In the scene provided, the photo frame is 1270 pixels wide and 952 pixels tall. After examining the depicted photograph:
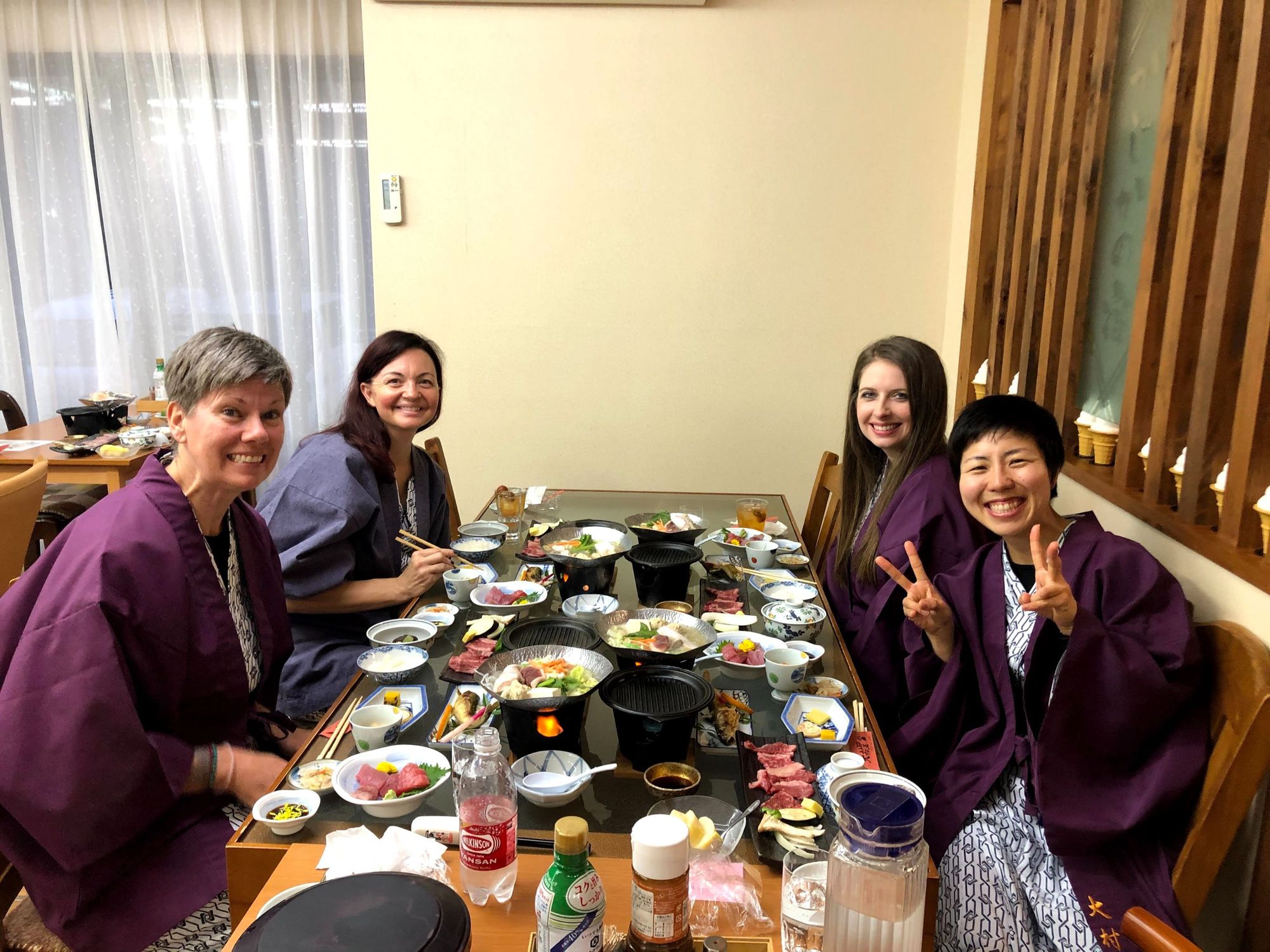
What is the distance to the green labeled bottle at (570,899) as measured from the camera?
0.80 m

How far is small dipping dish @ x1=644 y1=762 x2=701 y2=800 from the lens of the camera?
117 cm

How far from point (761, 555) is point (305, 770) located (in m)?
1.33

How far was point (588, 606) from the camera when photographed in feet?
6.05

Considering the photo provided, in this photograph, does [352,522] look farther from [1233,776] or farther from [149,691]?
[1233,776]

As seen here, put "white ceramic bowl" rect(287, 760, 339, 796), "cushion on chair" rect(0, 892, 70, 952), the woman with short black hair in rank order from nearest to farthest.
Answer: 1. "white ceramic bowl" rect(287, 760, 339, 796)
2. "cushion on chair" rect(0, 892, 70, 952)
3. the woman with short black hair

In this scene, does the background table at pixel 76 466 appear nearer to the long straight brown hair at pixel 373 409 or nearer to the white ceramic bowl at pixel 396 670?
the long straight brown hair at pixel 373 409

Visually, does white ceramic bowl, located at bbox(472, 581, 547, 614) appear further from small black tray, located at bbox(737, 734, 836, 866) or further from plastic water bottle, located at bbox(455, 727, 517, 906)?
plastic water bottle, located at bbox(455, 727, 517, 906)

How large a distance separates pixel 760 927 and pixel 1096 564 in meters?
0.96

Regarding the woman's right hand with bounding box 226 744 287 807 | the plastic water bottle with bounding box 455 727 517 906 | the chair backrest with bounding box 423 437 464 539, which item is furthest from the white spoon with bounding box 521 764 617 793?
the chair backrest with bounding box 423 437 464 539

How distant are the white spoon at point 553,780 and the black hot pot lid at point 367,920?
10.9 inches

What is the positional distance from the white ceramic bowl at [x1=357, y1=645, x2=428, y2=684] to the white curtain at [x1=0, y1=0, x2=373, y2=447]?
289cm

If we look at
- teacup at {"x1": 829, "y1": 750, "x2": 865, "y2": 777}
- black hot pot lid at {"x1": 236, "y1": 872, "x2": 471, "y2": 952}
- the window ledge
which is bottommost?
teacup at {"x1": 829, "y1": 750, "x2": 865, "y2": 777}

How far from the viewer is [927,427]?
6.91 feet

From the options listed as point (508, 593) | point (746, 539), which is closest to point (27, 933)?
point (508, 593)
